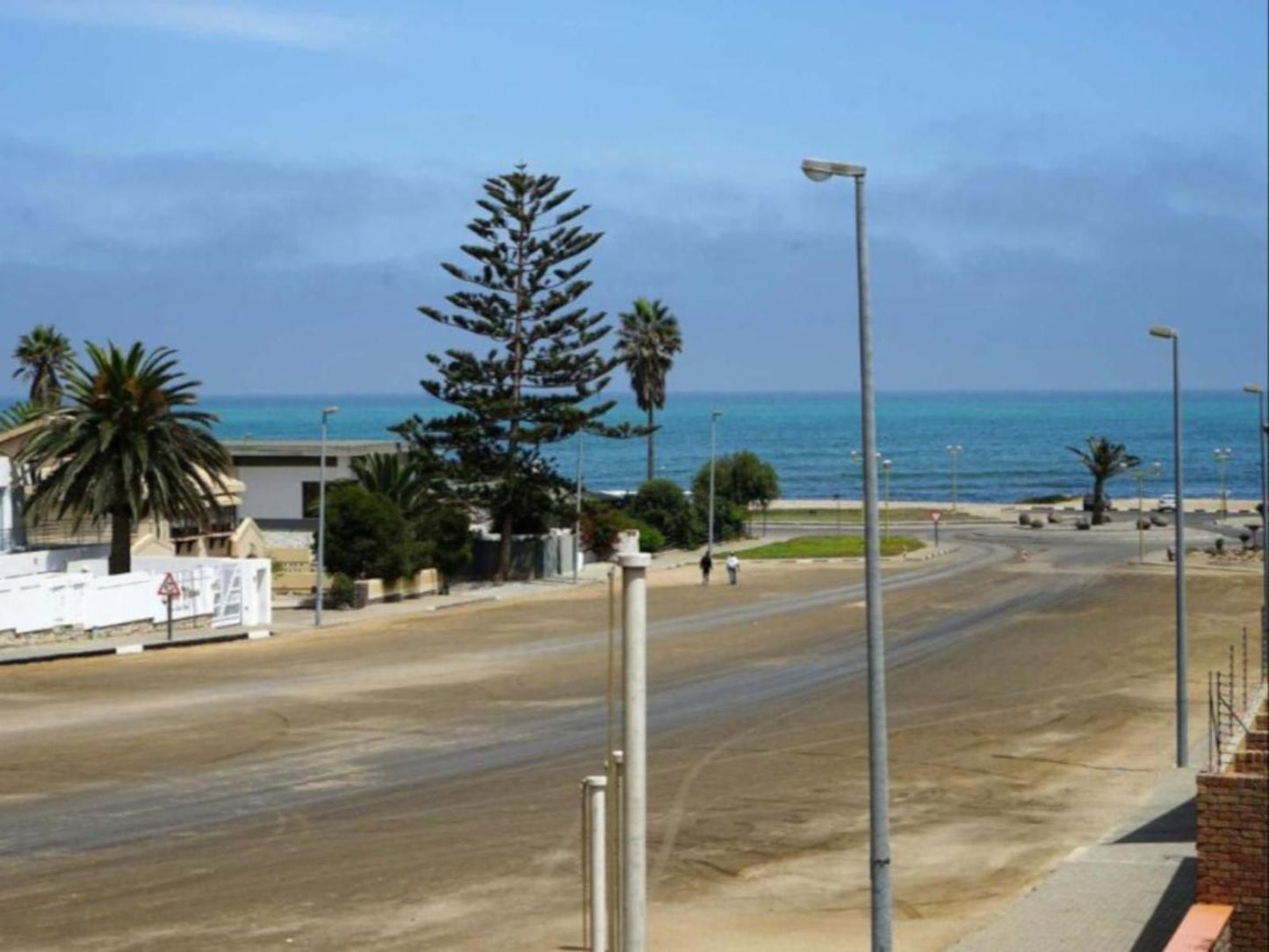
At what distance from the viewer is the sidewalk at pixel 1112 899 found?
1777 cm

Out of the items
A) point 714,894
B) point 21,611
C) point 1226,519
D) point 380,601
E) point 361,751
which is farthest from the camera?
point 1226,519

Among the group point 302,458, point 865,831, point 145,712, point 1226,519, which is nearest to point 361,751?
point 145,712

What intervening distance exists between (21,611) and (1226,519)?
7760cm

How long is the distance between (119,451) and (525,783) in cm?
2932

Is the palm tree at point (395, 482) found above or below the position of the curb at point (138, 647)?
above

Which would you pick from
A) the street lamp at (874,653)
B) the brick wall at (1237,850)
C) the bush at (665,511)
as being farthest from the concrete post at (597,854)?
the bush at (665,511)

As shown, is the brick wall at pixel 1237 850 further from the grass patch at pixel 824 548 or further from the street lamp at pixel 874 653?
the grass patch at pixel 824 548

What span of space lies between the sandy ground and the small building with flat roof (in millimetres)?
25255

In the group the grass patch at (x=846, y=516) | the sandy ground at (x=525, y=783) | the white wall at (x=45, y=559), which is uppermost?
the grass patch at (x=846, y=516)

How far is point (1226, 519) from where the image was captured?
354ft

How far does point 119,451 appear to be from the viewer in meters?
53.7

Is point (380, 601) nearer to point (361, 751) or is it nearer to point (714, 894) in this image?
point (361, 751)

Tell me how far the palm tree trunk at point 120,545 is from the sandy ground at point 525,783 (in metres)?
6.74

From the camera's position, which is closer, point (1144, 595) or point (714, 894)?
point (714, 894)
